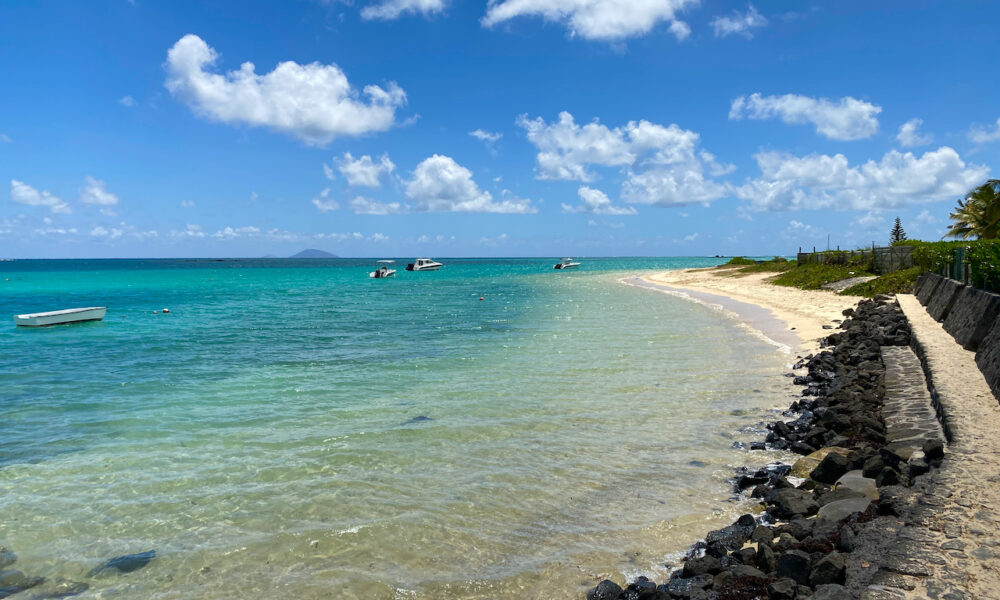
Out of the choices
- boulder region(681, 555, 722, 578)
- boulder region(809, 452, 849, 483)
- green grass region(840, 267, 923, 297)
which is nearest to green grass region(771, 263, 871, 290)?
green grass region(840, 267, 923, 297)

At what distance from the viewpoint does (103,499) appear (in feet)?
31.8

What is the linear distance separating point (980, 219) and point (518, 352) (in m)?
42.6

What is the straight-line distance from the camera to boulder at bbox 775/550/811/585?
5.78 meters

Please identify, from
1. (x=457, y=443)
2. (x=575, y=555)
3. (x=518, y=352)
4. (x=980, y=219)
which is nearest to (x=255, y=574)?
(x=575, y=555)

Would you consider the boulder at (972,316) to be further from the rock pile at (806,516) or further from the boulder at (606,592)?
the boulder at (606,592)

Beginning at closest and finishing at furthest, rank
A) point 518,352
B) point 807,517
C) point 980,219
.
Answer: point 807,517 → point 518,352 → point 980,219

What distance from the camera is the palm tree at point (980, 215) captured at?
4391 centimetres

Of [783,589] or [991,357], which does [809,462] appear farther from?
[991,357]

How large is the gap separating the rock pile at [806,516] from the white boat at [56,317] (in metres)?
41.5

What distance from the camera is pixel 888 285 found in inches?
1468

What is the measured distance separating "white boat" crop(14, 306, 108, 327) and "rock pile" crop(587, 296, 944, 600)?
4150 cm

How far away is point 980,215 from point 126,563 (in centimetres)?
5744

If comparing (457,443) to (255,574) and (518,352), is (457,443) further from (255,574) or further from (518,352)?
(518,352)

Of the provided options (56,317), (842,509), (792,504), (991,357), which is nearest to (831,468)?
(792,504)
